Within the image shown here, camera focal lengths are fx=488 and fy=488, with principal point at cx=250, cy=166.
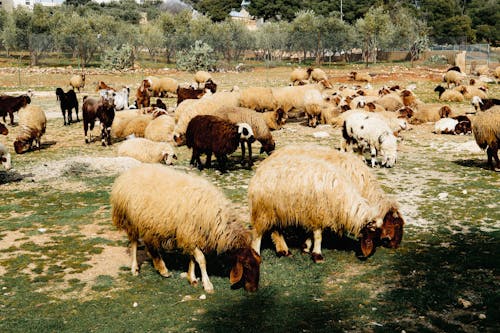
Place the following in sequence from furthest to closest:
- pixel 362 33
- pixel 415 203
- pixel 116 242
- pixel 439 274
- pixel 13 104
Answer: pixel 362 33 < pixel 13 104 < pixel 415 203 < pixel 116 242 < pixel 439 274

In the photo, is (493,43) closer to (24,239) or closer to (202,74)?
(202,74)

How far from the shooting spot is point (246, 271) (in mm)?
6699

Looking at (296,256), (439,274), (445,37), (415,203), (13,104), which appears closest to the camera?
(439,274)

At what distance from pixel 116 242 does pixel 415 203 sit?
613cm

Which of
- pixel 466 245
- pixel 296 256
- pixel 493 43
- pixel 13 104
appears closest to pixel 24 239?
pixel 296 256

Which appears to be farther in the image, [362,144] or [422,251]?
[362,144]

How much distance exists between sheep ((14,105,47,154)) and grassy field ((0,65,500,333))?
514 centimetres

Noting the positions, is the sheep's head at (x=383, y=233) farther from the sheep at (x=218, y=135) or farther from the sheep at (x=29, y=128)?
the sheep at (x=29, y=128)

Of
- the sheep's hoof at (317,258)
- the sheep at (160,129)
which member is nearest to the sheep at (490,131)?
the sheep's hoof at (317,258)

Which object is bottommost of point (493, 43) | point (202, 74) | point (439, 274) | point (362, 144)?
point (439, 274)

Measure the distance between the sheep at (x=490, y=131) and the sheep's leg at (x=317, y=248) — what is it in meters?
7.43

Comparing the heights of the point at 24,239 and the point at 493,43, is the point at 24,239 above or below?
below

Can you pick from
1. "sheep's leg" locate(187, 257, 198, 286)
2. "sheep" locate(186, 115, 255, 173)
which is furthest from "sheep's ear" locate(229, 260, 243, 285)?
"sheep" locate(186, 115, 255, 173)

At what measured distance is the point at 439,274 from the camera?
22.9 ft
